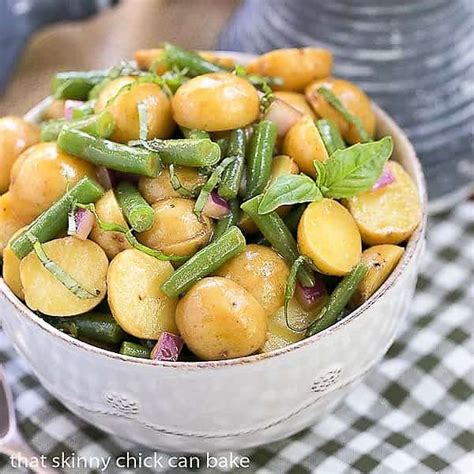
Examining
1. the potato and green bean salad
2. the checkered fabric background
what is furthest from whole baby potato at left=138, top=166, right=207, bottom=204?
the checkered fabric background

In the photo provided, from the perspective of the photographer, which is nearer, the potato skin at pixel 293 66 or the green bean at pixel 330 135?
the green bean at pixel 330 135

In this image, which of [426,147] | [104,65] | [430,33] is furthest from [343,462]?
[104,65]

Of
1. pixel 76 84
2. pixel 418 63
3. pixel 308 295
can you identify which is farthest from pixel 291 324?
pixel 418 63

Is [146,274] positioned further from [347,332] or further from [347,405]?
[347,405]

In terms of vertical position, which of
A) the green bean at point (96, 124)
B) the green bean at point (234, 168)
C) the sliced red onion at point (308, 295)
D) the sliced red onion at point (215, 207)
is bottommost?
the sliced red onion at point (308, 295)

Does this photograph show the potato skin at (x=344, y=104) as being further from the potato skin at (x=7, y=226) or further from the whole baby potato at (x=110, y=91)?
the potato skin at (x=7, y=226)

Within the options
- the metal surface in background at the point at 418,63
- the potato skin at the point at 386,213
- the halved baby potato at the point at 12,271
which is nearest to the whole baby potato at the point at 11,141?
the halved baby potato at the point at 12,271

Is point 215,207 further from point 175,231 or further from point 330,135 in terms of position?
point 330,135

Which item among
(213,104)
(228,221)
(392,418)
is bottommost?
(392,418)
